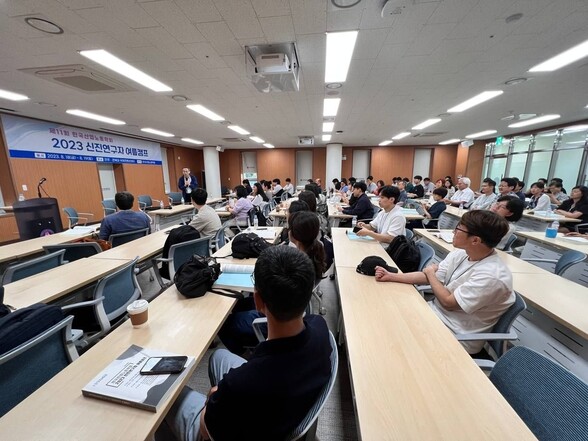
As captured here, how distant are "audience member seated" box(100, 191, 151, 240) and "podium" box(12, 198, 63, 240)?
5.59ft

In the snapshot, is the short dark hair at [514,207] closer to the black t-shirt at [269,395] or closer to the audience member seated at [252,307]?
the audience member seated at [252,307]

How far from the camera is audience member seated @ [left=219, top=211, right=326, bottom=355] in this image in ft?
5.72

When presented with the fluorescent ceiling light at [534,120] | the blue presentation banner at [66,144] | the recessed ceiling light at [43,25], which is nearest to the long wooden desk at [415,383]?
the recessed ceiling light at [43,25]

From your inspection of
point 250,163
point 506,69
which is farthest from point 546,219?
point 250,163

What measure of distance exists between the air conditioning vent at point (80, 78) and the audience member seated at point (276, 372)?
466cm

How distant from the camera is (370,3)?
7.36 feet

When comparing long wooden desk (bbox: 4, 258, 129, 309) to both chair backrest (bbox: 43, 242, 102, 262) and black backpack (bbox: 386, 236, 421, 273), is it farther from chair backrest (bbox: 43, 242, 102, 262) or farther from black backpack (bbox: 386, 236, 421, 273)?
black backpack (bbox: 386, 236, 421, 273)

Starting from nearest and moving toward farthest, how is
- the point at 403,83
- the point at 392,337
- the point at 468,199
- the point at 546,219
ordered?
1. the point at 392,337
2. the point at 403,83
3. the point at 546,219
4. the point at 468,199

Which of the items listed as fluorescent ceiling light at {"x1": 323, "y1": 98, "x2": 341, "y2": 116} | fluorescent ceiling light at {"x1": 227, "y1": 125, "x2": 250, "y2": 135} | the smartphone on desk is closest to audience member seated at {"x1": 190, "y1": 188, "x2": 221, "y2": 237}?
the smartphone on desk

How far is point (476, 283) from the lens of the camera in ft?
4.78

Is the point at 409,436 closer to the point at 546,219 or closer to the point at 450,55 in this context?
the point at 450,55

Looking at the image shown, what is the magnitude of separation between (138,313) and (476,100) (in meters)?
7.18

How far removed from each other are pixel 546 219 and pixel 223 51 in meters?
6.48

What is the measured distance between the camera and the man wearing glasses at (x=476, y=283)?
1.44 metres
